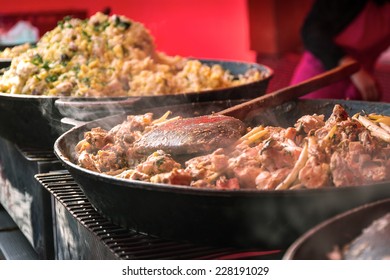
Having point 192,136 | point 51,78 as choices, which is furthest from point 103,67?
point 192,136

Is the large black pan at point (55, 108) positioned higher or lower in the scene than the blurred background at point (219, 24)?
higher

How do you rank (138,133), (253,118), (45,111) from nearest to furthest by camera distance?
(138,133) → (253,118) → (45,111)

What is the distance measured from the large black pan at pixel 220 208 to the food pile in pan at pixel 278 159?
61 millimetres

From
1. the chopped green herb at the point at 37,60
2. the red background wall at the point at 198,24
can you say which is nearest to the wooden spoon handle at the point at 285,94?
the chopped green herb at the point at 37,60

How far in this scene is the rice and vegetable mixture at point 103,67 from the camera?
2051mm

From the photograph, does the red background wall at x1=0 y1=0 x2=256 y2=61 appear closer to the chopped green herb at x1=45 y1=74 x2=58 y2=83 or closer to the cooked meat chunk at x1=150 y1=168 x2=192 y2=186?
the chopped green herb at x1=45 y1=74 x2=58 y2=83

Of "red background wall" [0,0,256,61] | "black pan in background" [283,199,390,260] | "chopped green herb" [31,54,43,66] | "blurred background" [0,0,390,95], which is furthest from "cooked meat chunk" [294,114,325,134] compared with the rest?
"red background wall" [0,0,256,61]

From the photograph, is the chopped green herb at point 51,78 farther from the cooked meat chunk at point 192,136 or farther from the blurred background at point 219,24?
the blurred background at point 219,24

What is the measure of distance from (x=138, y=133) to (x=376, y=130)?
0.51m

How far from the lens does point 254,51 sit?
5.42m

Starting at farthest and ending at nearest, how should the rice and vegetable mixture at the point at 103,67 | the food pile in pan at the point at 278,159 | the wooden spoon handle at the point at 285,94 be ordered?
the rice and vegetable mixture at the point at 103,67
the wooden spoon handle at the point at 285,94
the food pile in pan at the point at 278,159

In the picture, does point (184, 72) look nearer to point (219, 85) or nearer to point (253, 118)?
point (219, 85)

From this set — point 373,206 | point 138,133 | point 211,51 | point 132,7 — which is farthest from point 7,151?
point 211,51
